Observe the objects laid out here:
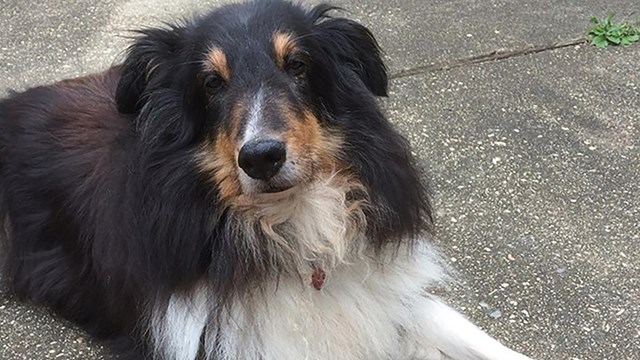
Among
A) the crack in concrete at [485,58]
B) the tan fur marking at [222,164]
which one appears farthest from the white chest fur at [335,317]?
the crack in concrete at [485,58]

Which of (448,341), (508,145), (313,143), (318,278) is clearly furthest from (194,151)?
(508,145)

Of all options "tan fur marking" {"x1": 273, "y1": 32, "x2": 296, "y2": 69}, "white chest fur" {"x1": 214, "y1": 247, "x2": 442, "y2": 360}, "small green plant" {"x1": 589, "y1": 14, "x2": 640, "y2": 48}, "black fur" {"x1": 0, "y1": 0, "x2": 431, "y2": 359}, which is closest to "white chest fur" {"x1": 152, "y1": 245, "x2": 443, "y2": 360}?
"white chest fur" {"x1": 214, "y1": 247, "x2": 442, "y2": 360}

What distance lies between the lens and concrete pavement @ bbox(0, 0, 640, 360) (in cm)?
317

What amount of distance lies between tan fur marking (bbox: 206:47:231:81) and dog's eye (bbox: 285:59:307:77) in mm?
174

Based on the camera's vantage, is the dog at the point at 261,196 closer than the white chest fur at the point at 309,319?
Yes

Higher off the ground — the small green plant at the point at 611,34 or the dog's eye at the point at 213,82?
the dog's eye at the point at 213,82

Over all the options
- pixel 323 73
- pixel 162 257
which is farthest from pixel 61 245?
pixel 323 73

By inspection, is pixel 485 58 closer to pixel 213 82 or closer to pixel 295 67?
pixel 295 67

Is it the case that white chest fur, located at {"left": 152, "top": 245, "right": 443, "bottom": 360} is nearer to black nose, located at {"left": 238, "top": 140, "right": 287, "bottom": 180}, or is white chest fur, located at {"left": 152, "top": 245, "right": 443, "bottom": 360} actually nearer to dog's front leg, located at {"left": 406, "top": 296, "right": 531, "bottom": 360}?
dog's front leg, located at {"left": 406, "top": 296, "right": 531, "bottom": 360}

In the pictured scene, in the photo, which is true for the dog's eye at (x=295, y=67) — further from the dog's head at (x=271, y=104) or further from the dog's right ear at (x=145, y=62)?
the dog's right ear at (x=145, y=62)

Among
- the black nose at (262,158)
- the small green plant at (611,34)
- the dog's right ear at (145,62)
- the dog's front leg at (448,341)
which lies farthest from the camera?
the small green plant at (611,34)

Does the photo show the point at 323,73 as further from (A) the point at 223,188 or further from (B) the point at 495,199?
(B) the point at 495,199

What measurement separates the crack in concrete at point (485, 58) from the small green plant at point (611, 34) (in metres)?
0.07

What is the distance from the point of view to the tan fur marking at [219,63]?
240cm
